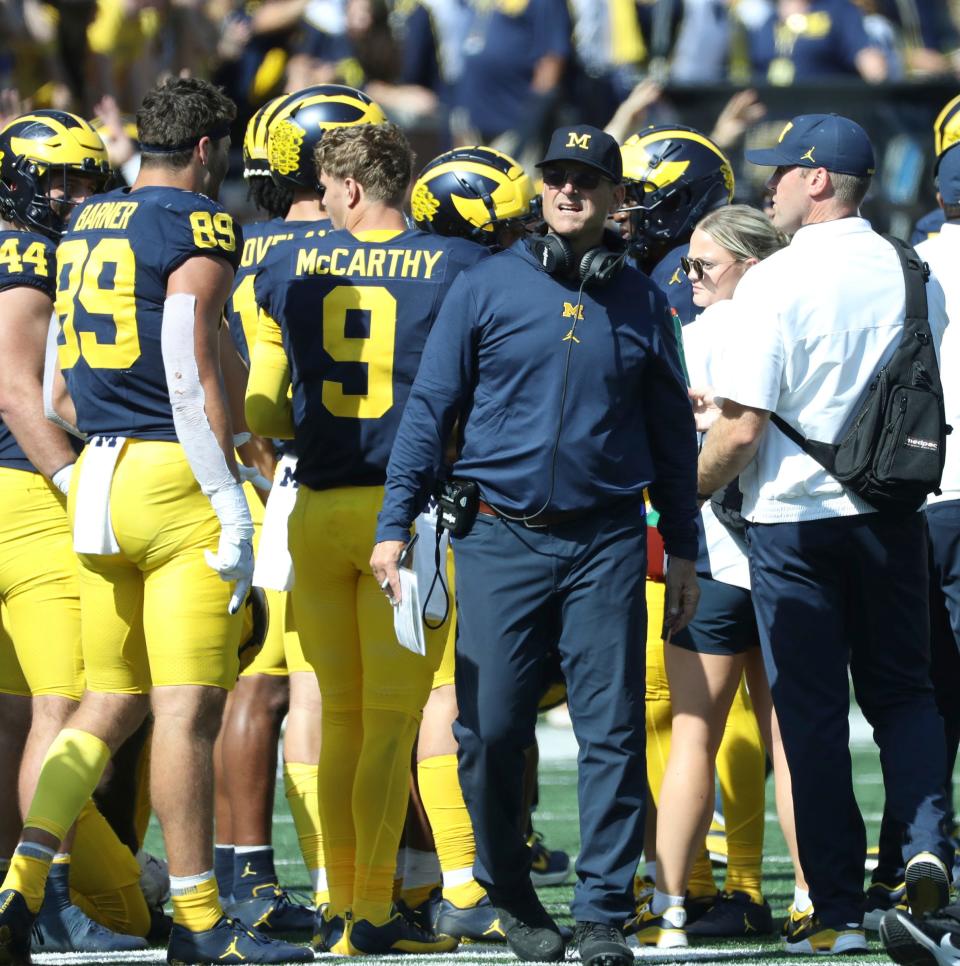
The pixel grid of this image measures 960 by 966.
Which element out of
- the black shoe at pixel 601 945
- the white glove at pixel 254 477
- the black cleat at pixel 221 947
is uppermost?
the white glove at pixel 254 477

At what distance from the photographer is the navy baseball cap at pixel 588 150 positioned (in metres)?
5.48

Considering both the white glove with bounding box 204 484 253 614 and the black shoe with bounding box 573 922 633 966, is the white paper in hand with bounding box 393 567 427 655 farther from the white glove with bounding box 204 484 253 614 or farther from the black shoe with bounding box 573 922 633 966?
the black shoe with bounding box 573 922 633 966

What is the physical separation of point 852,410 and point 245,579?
178 cm

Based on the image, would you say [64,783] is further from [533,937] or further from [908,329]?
[908,329]

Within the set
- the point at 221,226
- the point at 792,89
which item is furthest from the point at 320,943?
the point at 792,89

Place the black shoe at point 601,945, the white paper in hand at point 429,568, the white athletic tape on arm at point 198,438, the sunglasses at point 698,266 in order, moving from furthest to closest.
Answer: the sunglasses at point 698,266
the white paper in hand at point 429,568
the white athletic tape on arm at point 198,438
the black shoe at point 601,945

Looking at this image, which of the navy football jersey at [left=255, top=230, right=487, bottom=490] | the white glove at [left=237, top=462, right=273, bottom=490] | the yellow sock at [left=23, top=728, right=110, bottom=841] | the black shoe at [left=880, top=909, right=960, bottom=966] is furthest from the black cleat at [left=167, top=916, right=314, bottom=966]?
the white glove at [left=237, top=462, right=273, bottom=490]

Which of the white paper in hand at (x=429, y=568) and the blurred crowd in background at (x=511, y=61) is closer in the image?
the white paper in hand at (x=429, y=568)

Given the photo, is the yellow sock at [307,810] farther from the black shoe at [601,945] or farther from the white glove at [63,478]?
the black shoe at [601,945]

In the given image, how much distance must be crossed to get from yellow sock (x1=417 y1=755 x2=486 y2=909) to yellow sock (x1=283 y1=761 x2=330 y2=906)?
0.37m

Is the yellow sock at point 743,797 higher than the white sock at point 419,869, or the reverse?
the yellow sock at point 743,797

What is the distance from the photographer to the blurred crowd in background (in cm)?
1247

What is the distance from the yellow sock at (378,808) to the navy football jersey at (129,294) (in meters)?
1.07

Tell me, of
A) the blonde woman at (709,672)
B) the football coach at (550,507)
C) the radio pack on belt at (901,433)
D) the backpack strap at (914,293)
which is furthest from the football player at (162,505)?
the backpack strap at (914,293)
